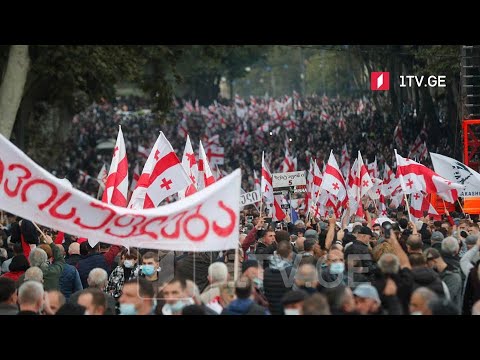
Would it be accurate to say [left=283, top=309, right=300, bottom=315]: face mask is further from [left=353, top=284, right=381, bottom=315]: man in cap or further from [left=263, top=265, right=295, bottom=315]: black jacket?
[left=263, top=265, right=295, bottom=315]: black jacket

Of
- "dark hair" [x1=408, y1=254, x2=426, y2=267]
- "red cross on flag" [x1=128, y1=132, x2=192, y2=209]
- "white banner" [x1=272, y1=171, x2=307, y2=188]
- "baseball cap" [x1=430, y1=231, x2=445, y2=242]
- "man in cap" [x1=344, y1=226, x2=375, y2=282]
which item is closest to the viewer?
"dark hair" [x1=408, y1=254, x2=426, y2=267]

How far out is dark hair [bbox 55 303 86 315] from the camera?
377 inches

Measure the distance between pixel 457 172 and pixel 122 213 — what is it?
9.90m

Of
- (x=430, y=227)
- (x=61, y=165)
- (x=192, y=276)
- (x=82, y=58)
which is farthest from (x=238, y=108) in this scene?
(x=192, y=276)

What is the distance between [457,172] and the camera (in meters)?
18.8

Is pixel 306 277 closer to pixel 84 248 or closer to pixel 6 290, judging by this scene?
pixel 6 290

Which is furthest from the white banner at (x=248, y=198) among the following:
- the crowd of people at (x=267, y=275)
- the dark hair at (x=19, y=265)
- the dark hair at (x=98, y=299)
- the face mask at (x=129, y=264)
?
the dark hair at (x=98, y=299)

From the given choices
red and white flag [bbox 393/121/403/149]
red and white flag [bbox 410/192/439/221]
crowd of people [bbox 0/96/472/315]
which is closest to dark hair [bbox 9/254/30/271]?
crowd of people [bbox 0/96/472/315]

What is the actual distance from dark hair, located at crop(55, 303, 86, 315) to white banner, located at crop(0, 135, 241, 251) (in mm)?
552

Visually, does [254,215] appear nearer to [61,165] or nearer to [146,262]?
[146,262]

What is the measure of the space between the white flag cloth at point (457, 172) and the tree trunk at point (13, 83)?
54.8ft

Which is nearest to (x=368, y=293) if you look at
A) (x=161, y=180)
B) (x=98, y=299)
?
(x=98, y=299)

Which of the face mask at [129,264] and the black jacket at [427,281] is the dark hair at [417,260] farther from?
the face mask at [129,264]

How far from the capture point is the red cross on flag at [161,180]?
15.7m
